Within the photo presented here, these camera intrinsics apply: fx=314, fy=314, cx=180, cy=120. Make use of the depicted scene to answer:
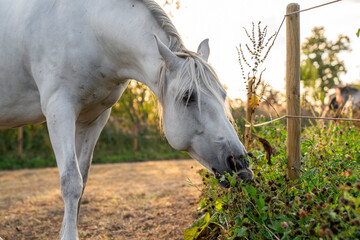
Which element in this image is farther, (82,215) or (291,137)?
(82,215)

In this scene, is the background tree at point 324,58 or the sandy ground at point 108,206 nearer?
the sandy ground at point 108,206

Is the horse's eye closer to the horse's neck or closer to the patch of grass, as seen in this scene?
the horse's neck

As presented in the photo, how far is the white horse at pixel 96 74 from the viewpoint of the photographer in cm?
191

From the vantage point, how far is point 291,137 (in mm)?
2150

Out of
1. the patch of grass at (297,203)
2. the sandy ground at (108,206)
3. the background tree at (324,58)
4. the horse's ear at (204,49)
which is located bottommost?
the sandy ground at (108,206)

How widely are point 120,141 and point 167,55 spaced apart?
29.1 ft

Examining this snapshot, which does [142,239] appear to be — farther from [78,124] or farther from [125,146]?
[125,146]

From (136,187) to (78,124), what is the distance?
2960mm

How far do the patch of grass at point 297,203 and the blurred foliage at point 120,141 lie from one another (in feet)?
19.4

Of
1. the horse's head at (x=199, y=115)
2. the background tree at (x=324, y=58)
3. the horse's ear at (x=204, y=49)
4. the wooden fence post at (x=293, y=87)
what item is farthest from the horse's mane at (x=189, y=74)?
the background tree at (x=324, y=58)

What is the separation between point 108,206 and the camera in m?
4.14

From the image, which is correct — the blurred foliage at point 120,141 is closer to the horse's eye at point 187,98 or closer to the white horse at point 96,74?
the white horse at point 96,74

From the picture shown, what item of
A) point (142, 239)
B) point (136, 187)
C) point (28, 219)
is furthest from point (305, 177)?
point (136, 187)

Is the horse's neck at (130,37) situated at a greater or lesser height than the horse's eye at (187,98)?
greater
